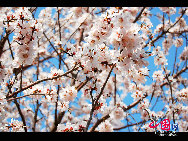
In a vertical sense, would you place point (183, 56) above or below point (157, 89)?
above

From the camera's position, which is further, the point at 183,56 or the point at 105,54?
the point at 183,56

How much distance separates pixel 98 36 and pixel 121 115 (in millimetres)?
2190

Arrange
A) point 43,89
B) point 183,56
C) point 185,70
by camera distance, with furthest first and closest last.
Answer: point 183,56
point 185,70
point 43,89

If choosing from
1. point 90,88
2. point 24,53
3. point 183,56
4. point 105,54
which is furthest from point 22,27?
point 183,56

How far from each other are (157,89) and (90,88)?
258 centimetres
